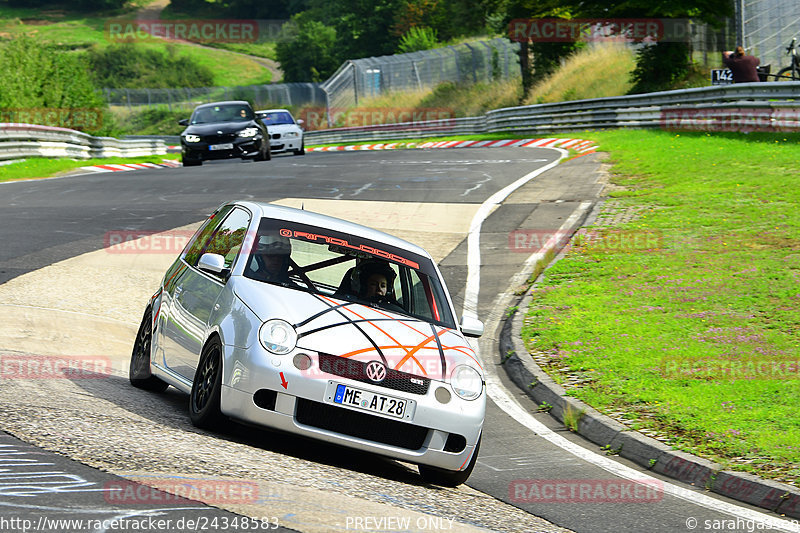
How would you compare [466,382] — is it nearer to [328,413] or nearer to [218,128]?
[328,413]

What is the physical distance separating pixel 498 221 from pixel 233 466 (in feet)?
42.1

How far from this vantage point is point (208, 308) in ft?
23.5

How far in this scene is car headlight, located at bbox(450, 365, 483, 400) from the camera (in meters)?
6.57

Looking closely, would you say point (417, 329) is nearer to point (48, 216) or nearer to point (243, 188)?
point (48, 216)

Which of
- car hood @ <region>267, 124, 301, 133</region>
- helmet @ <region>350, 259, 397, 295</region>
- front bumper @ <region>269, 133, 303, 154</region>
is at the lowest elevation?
helmet @ <region>350, 259, 397, 295</region>

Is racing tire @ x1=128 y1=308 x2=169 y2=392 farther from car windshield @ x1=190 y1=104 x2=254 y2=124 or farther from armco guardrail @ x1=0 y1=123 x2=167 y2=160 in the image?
armco guardrail @ x1=0 y1=123 x2=167 y2=160

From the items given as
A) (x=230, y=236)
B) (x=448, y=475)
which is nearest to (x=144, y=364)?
(x=230, y=236)

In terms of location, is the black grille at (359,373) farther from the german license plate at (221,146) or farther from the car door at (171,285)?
the german license plate at (221,146)

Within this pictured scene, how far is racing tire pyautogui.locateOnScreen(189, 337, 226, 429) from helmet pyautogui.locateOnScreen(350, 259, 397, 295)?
46.9 inches

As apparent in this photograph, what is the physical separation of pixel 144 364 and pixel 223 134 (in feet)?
67.9

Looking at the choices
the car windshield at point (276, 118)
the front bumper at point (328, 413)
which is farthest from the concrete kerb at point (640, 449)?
the car windshield at point (276, 118)

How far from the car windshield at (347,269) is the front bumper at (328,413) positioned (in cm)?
104

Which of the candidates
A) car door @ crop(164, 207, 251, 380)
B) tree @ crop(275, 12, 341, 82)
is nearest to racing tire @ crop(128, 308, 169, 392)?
car door @ crop(164, 207, 251, 380)

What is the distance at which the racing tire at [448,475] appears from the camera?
6645 mm
